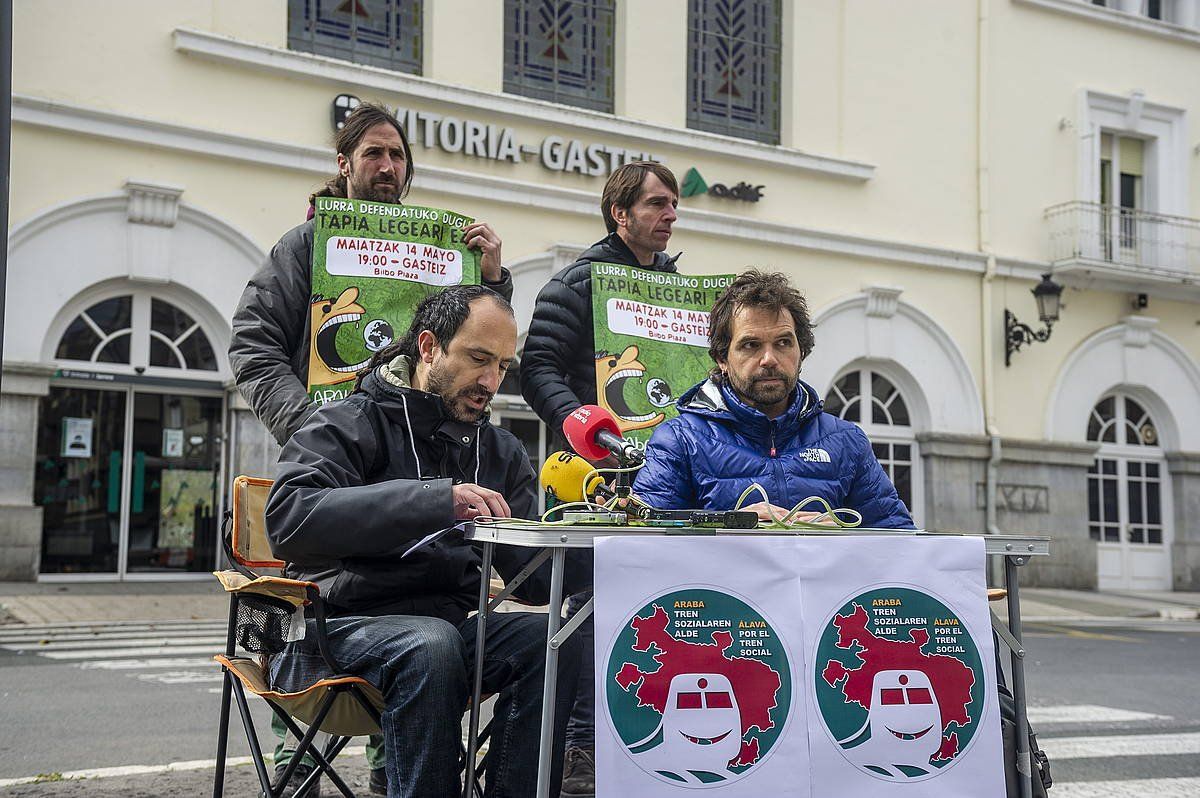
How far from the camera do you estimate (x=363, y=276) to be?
174 inches

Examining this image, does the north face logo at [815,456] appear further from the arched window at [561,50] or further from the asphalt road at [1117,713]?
the arched window at [561,50]

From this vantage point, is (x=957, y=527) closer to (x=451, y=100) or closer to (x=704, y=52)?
(x=704, y=52)

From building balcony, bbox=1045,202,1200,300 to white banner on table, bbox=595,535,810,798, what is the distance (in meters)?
19.5

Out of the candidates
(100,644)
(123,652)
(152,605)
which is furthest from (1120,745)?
(152,605)

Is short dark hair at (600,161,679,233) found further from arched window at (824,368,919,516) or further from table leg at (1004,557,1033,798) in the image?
arched window at (824,368,919,516)

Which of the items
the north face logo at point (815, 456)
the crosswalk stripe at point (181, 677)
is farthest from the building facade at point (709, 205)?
the north face logo at point (815, 456)

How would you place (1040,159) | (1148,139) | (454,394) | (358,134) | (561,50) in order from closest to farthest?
(454,394) → (358,134) → (561,50) → (1040,159) → (1148,139)

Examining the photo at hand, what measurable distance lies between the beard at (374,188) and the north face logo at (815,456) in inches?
69.1

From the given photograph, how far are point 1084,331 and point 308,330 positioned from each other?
19.4 metres

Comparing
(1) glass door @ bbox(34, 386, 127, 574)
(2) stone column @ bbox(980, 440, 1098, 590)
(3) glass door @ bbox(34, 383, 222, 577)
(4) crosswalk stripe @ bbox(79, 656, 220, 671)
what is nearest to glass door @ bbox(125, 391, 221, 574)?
(3) glass door @ bbox(34, 383, 222, 577)

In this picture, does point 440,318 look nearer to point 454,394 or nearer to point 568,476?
point 454,394

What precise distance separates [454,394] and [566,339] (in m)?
1.72

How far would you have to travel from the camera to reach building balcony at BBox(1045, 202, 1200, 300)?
69.3 ft

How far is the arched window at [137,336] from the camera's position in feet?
48.0
